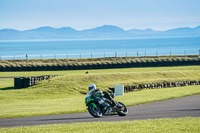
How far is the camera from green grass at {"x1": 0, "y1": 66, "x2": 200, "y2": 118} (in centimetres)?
2229

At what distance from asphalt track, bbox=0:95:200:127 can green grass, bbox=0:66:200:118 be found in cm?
152

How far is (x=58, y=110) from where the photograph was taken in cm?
2145

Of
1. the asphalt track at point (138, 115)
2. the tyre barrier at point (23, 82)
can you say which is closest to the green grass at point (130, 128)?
the asphalt track at point (138, 115)

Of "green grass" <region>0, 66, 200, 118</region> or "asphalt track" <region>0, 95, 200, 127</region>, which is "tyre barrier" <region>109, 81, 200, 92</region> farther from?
"asphalt track" <region>0, 95, 200, 127</region>

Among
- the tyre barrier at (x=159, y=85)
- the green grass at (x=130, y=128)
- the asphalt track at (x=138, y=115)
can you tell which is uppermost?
the green grass at (x=130, y=128)

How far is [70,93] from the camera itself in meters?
32.1

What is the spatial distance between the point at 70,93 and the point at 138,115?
1388 cm

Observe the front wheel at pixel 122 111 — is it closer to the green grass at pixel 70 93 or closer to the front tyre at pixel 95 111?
the front tyre at pixel 95 111

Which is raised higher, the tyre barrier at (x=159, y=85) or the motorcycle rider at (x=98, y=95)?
the motorcycle rider at (x=98, y=95)

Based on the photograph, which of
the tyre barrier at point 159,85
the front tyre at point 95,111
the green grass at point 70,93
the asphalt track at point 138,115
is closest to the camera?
the asphalt track at point 138,115

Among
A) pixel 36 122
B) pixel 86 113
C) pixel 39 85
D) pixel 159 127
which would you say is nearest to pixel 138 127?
pixel 159 127

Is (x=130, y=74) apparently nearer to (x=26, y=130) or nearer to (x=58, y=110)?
(x=58, y=110)

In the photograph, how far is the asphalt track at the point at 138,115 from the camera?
17428 mm

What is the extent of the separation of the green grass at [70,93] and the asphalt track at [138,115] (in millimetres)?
1523
